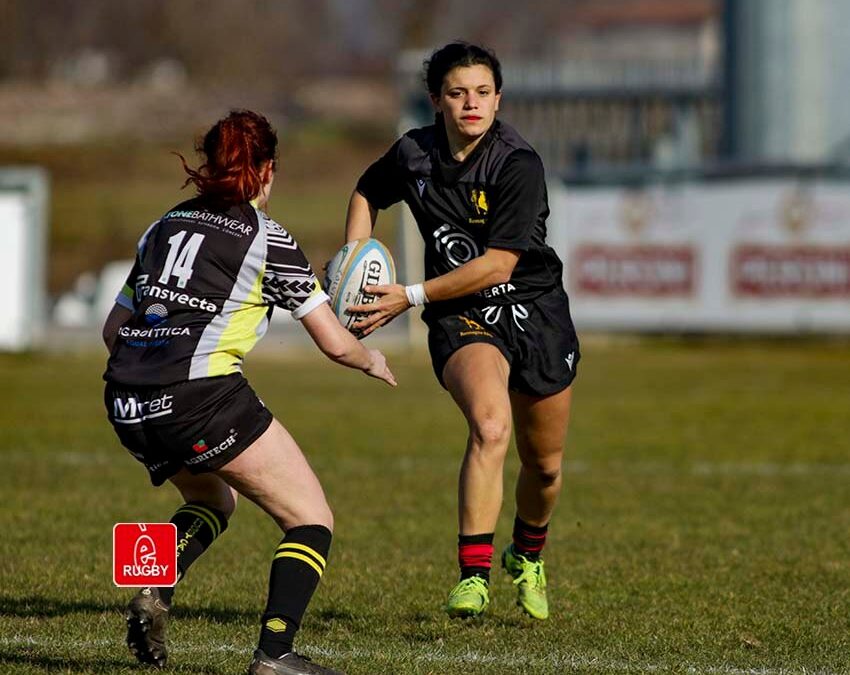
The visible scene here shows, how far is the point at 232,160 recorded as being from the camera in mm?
5699

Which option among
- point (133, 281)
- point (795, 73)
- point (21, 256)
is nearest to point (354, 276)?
point (133, 281)

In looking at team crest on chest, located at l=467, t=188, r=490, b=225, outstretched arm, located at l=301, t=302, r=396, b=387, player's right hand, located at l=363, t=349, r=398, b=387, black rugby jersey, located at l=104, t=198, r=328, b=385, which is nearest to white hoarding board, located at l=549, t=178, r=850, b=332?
team crest on chest, located at l=467, t=188, r=490, b=225

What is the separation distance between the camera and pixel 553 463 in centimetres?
736

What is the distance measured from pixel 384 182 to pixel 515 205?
70 centimetres

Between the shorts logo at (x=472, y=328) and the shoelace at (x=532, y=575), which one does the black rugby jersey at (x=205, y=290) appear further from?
the shoelace at (x=532, y=575)

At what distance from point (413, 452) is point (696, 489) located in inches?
109

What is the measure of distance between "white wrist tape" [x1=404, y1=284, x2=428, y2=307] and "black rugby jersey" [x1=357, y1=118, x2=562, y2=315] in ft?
0.96

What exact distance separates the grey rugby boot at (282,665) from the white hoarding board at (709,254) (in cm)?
1905

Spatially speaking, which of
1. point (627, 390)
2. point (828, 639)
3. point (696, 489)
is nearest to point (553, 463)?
point (828, 639)

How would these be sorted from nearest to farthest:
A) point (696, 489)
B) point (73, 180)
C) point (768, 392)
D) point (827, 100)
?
point (696, 489)
point (768, 392)
point (827, 100)
point (73, 180)

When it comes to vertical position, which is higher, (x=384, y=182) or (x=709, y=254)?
(x=709, y=254)

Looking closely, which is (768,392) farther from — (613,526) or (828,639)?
(828,639)

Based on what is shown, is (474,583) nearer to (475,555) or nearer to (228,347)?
(475,555)

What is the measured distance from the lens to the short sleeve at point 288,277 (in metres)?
5.70
